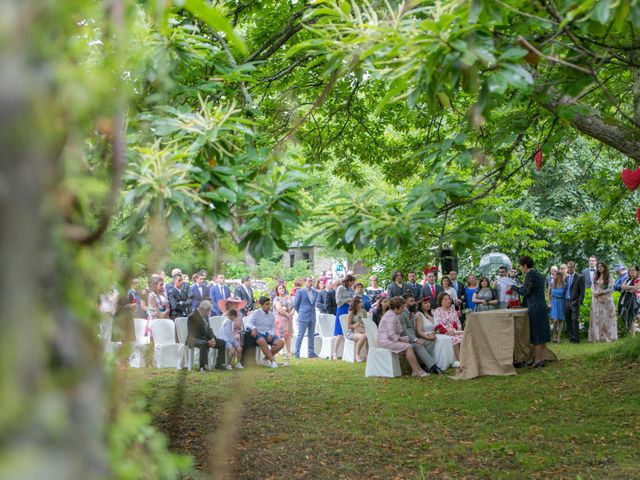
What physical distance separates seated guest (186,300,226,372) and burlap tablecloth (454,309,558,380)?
15.3ft

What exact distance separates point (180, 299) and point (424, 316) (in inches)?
215

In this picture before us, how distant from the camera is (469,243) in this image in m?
5.46

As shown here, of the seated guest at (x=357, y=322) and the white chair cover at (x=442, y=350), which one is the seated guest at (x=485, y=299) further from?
the seated guest at (x=357, y=322)

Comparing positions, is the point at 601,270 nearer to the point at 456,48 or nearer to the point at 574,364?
the point at 574,364

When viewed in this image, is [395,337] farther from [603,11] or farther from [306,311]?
[603,11]

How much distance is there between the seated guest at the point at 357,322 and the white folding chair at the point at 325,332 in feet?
5.36

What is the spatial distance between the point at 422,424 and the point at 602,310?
11289mm

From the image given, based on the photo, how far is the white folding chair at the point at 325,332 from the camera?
18453 mm

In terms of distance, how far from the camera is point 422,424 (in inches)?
379

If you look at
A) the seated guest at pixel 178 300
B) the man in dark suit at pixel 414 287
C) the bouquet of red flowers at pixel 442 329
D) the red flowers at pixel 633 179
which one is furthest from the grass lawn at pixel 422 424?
the man in dark suit at pixel 414 287

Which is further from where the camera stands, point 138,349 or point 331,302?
point 331,302

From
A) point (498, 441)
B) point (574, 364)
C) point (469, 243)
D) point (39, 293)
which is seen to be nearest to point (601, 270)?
point (574, 364)

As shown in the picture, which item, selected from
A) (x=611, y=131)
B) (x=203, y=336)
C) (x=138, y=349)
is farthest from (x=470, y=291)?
(x=138, y=349)

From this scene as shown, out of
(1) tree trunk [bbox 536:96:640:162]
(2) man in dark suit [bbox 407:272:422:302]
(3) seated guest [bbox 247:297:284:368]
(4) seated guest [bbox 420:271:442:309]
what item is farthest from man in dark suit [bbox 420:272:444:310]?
(1) tree trunk [bbox 536:96:640:162]
